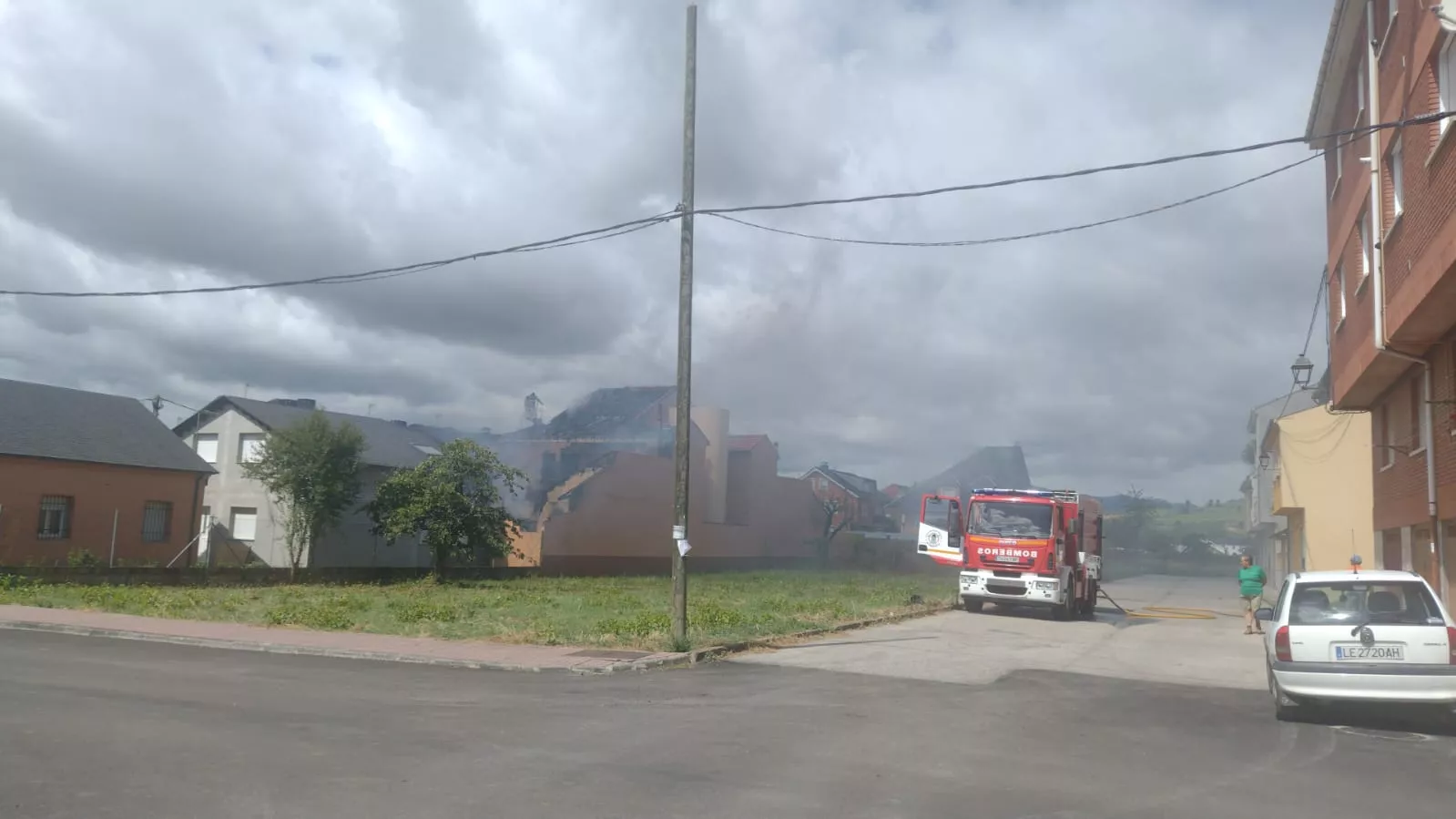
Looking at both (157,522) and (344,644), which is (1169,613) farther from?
(157,522)

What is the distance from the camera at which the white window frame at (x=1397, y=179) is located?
46.4ft

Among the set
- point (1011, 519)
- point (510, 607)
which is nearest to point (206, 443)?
point (510, 607)

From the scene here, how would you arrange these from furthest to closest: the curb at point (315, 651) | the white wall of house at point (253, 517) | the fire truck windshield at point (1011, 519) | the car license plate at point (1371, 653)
Answer: 1. the white wall of house at point (253, 517)
2. the fire truck windshield at point (1011, 519)
3. the curb at point (315, 651)
4. the car license plate at point (1371, 653)

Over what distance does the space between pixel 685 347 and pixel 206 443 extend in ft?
113

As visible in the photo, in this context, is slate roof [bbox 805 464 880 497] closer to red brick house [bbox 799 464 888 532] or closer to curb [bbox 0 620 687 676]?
red brick house [bbox 799 464 888 532]

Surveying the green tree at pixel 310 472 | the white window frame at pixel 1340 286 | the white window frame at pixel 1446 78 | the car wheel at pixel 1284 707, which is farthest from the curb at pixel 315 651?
the green tree at pixel 310 472

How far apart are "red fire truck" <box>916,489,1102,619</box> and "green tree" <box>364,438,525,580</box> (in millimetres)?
16061

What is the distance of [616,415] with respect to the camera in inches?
1983

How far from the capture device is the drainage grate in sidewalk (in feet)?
44.9

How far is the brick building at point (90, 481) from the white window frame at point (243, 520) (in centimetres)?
300

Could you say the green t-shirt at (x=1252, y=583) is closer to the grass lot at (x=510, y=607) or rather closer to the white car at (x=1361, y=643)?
the grass lot at (x=510, y=607)

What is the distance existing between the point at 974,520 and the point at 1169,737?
15.4m

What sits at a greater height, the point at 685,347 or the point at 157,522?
the point at 685,347

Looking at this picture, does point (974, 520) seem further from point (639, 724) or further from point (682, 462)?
point (639, 724)
